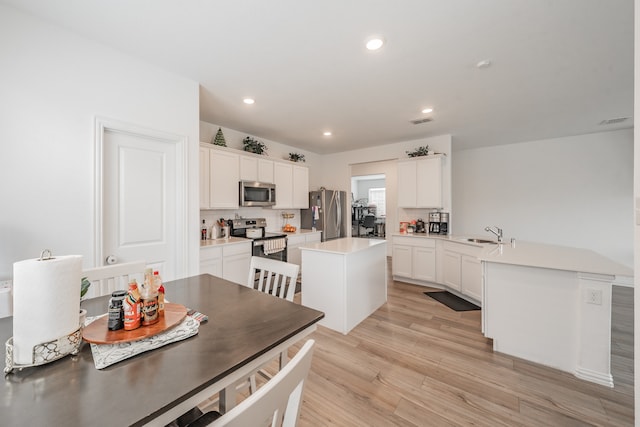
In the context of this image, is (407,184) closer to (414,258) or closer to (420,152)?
(420,152)

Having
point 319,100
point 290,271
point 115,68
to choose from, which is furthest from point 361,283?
point 115,68

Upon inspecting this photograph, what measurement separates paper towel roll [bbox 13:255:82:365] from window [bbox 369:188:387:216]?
377 inches

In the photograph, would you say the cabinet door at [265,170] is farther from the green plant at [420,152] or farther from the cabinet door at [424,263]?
the cabinet door at [424,263]

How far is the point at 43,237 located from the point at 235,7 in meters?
2.10

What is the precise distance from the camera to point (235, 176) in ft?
12.4

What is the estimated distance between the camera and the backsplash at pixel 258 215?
3799mm

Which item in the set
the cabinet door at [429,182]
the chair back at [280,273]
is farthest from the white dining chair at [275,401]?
the cabinet door at [429,182]

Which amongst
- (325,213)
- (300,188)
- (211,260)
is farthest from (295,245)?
(211,260)

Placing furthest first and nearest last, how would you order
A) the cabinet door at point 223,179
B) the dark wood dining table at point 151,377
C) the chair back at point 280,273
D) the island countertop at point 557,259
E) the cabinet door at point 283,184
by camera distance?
1. the cabinet door at point 283,184
2. the cabinet door at point 223,179
3. the island countertop at point 557,259
4. the chair back at point 280,273
5. the dark wood dining table at point 151,377

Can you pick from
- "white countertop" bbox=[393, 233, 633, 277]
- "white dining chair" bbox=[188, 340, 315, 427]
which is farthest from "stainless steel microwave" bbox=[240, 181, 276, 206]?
"white dining chair" bbox=[188, 340, 315, 427]

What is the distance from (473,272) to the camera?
3.34 m

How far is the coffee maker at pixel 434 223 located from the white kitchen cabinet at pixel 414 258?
16.8 inches

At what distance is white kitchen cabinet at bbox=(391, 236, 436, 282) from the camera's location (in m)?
4.11

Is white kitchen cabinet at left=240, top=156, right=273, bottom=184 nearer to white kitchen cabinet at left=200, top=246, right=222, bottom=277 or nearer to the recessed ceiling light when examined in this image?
white kitchen cabinet at left=200, top=246, right=222, bottom=277
